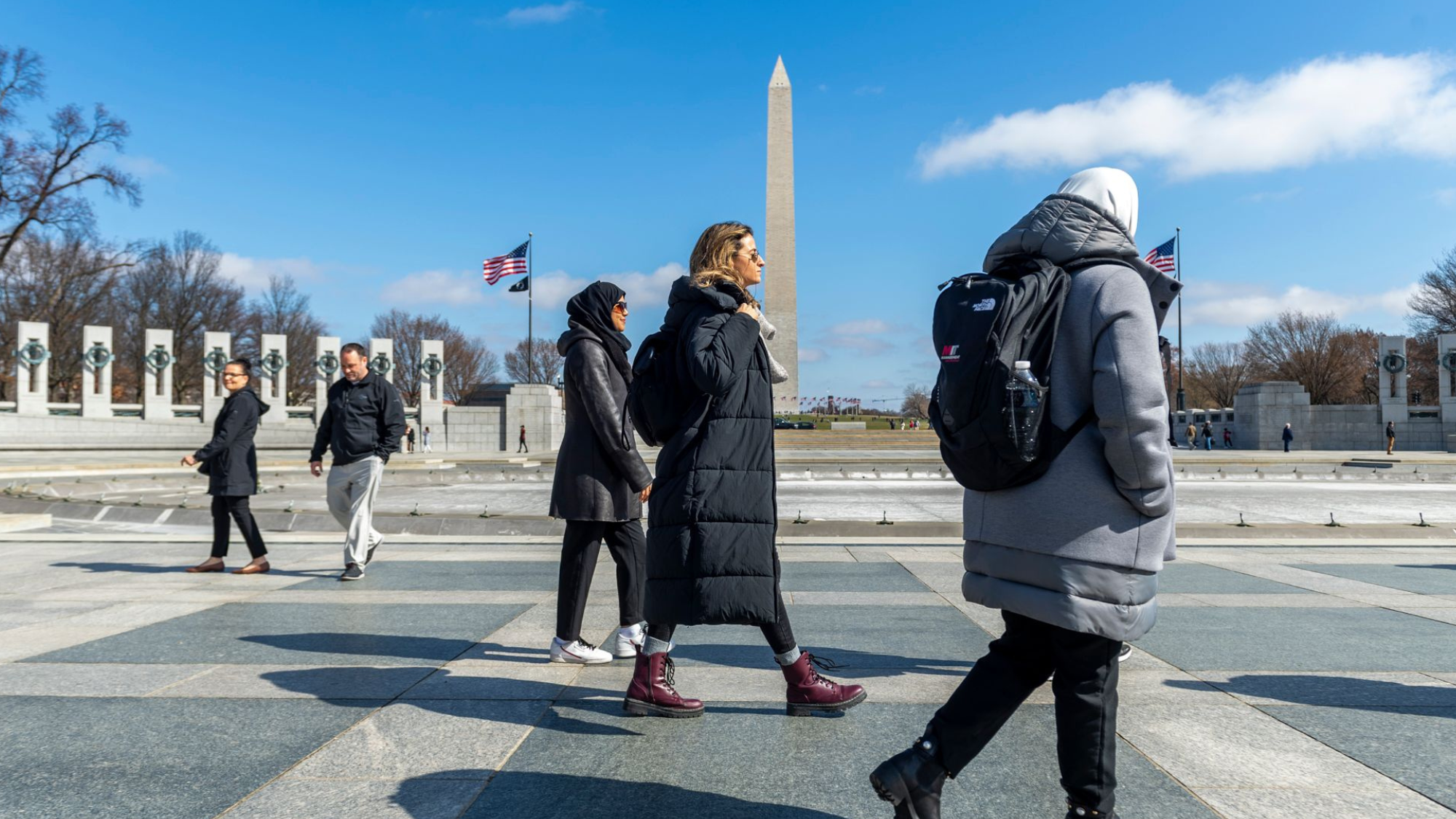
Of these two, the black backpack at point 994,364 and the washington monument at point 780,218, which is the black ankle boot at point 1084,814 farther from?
the washington monument at point 780,218

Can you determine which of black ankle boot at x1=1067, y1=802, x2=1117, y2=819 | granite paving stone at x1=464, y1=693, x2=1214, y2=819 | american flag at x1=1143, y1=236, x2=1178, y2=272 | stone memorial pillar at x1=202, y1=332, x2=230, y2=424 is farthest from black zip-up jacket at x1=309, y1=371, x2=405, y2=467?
stone memorial pillar at x1=202, y1=332, x2=230, y2=424

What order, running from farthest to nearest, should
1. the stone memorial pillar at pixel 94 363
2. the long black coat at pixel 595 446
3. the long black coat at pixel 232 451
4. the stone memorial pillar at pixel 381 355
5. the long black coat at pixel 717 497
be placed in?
the stone memorial pillar at pixel 381 355
the stone memorial pillar at pixel 94 363
the long black coat at pixel 232 451
the long black coat at pixel 595 446
the long black coat at pixel 717 497

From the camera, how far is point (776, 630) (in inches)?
129

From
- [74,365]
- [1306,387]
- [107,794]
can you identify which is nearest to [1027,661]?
[107,794]

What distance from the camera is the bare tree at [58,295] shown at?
4931 centimetres

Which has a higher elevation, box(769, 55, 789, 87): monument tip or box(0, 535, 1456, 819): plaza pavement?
box(769, 55, 789, 87): monument tip

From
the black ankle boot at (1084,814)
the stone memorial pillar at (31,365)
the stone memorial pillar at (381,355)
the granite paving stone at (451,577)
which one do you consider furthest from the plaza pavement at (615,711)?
the stone memorial pillar at (31,365)

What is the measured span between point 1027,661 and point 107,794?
250cm

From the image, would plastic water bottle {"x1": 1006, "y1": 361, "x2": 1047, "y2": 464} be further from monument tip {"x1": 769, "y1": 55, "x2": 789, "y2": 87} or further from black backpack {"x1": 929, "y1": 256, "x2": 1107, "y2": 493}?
monument tip {"x1": 769, "y1": 55, "x2": 789, "y2": 87}

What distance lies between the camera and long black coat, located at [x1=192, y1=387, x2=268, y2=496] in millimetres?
7199

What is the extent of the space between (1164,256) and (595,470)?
114 ft

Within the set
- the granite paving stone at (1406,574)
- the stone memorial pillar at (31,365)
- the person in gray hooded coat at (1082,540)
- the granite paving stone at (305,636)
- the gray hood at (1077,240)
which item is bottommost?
the granite paving stone at (1406,574)

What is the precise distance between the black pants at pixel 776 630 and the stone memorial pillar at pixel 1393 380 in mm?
46631

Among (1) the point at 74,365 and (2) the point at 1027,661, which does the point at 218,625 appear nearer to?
(2) the point at 1027,661
